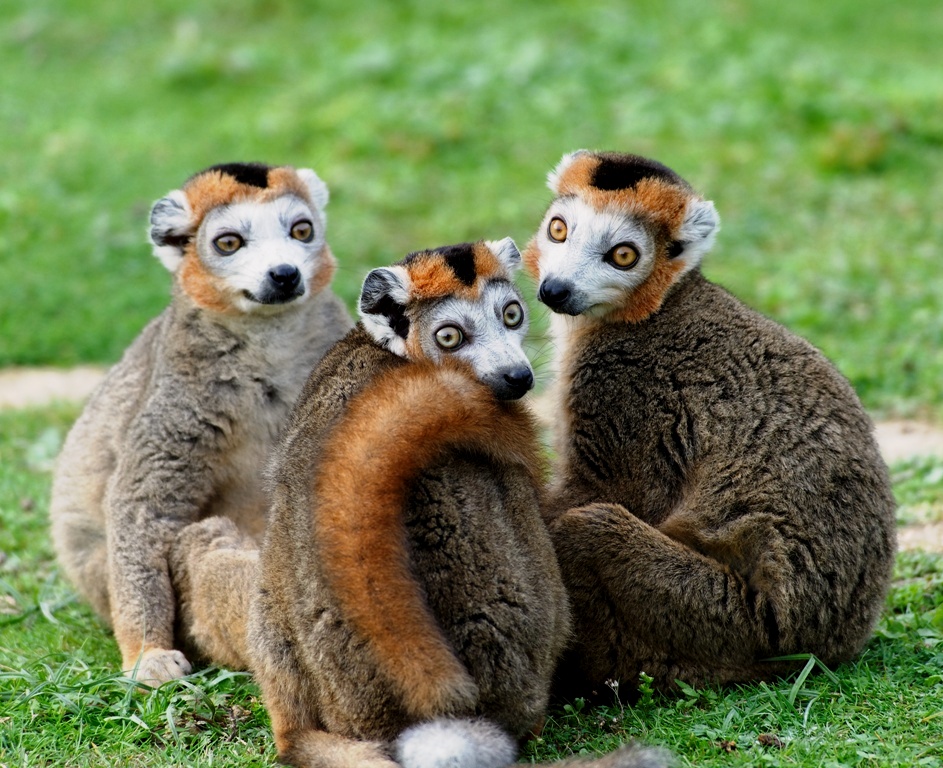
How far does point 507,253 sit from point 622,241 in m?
0.84

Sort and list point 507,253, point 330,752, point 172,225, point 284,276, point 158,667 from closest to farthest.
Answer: point 330,752
point 507,253
point 158,667
point 284,276
point 172,225

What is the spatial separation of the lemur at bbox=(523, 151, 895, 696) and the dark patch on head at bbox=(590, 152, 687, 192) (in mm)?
22

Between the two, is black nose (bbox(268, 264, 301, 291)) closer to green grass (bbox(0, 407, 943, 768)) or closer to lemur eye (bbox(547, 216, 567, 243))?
lemur eye (bbox(547, 216, 567, 243))

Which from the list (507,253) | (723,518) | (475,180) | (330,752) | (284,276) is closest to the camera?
(330,752)

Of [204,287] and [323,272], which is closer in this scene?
[204,287]

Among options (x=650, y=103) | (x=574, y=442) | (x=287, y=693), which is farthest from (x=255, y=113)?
(x=287, y=693)

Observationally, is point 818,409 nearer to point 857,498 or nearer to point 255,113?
point 857,498

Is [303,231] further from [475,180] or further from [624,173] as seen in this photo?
[475,180]

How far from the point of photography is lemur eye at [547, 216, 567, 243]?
22.6ft

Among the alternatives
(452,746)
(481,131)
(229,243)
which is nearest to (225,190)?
(229,243)

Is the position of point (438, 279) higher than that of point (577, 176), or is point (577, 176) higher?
point (577, 176)

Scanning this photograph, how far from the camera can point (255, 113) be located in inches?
683

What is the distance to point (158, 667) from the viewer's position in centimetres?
649

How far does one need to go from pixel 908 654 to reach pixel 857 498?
3.08ft
